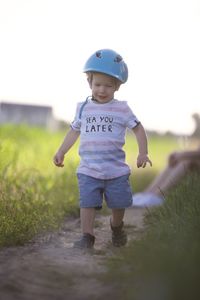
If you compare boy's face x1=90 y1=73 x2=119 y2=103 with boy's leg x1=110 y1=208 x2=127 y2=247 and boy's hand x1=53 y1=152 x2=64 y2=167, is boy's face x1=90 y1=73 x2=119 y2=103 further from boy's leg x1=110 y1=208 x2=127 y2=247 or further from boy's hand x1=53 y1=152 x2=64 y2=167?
boy's leg x1=110 y1=208 x2=127 y2=247

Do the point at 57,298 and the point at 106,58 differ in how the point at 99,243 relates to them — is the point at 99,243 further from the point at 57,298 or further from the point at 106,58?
the point at 57,298

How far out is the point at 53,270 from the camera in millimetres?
3127

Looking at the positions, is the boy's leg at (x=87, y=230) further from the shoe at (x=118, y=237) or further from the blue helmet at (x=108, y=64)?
the blue helmet at (x=108, y=64)

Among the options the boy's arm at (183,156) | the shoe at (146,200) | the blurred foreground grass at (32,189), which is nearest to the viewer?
the blurred foreground grass at (32,189)

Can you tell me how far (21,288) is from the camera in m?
2.77

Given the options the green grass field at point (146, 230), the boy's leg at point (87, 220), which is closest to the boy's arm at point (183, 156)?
the green grass field at point (146, 230)

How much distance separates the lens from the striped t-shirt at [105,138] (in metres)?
4.28

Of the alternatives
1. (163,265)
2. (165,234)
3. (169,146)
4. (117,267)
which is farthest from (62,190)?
(169,146)

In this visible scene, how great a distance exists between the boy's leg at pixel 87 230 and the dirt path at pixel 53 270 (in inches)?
3.0

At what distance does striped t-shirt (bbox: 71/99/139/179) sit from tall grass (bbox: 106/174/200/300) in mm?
656

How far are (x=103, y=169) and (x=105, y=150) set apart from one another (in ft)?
0.44

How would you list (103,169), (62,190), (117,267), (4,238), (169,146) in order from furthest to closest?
(169,146) < (62,190) < (103,169) < (4,238) < (117,267)

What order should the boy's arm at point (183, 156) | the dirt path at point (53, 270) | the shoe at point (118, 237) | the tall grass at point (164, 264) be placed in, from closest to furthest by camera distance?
the tall grass at point (164, 264) → the dirt path at point (53, 270) → the shoe at point (118, 237) → the boy's arm at point (183, 156)

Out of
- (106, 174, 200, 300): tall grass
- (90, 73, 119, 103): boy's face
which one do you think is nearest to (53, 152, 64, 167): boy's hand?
(90, 73, 119, 103): boy's face
